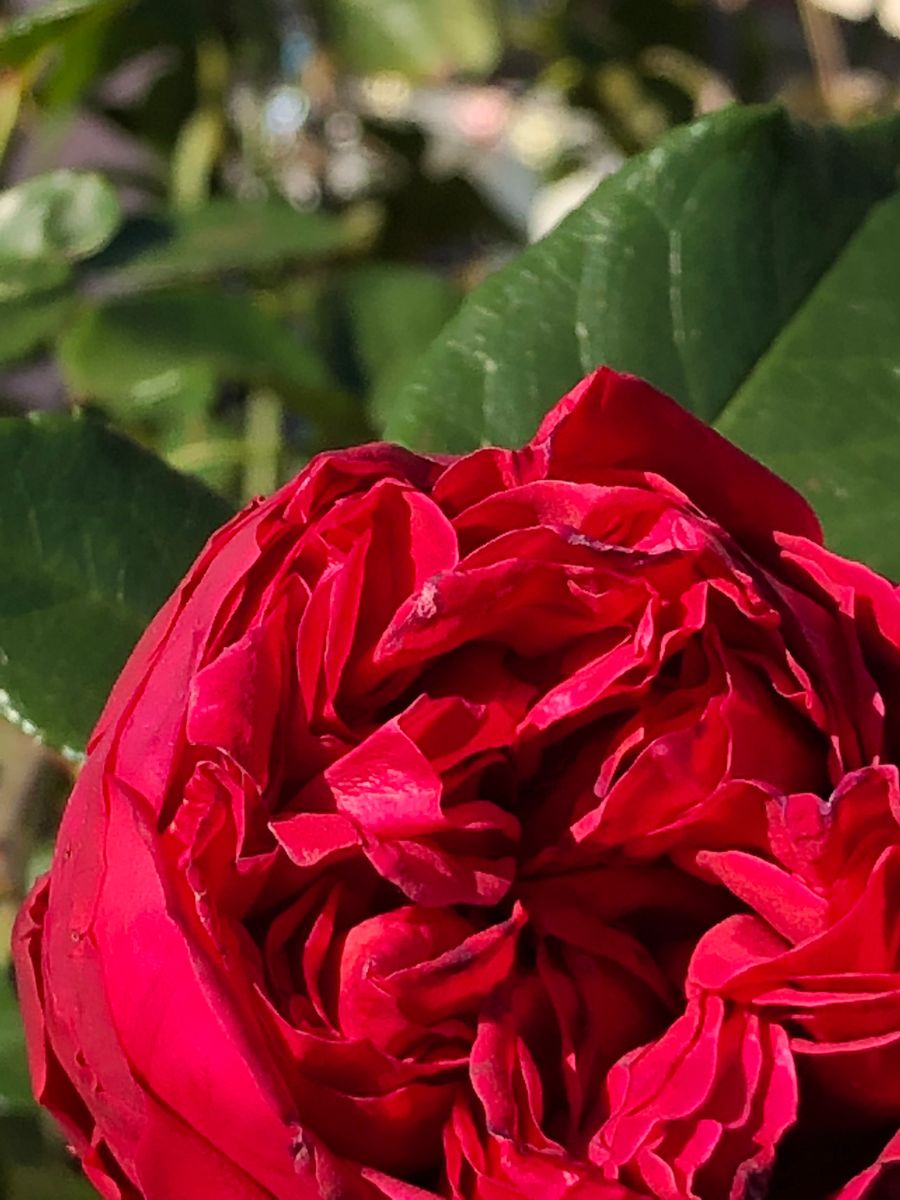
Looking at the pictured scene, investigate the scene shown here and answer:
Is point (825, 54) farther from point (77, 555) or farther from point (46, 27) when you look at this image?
point (77, 555)

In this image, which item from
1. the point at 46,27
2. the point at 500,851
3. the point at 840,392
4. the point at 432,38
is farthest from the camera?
the point at 432,38

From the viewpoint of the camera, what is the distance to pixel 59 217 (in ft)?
1.71

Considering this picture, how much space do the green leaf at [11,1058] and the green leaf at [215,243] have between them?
1.05 feet

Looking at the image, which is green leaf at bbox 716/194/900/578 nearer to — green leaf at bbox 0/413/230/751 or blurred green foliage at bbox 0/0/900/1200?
blurred green foliage at bbox 0/0/900/1200

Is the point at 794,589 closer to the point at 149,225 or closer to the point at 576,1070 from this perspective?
the point at 576,1070

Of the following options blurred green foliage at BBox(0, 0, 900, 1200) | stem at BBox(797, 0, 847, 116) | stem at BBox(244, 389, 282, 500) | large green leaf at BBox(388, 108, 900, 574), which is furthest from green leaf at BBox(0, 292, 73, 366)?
stem at BBox(797, 0, 847, 116)

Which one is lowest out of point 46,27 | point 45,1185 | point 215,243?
point 45,1185

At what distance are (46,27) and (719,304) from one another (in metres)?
0.28

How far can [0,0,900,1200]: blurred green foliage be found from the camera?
1.15 feet

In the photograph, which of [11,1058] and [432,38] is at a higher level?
[432,38]

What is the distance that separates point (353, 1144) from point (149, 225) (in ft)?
1.68

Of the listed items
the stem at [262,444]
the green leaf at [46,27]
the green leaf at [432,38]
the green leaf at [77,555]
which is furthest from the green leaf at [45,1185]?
the green leaf at [432,38]

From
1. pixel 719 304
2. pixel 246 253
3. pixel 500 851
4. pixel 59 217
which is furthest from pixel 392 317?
pixel 500 851

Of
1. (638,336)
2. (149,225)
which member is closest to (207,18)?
(149,225)
